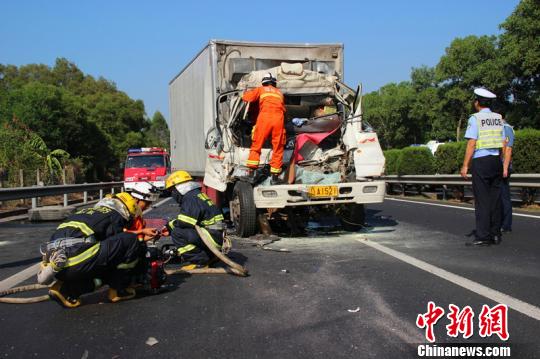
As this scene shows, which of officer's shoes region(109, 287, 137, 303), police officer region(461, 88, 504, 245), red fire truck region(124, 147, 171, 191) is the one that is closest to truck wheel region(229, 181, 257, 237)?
police officer region(461, 88, 504, 245)

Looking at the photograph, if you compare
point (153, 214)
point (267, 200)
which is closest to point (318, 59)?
point (267, 200)

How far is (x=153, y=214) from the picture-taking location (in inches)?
509

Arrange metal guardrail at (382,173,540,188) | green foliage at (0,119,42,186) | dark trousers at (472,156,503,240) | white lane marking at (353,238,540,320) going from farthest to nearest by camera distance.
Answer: green foliage at (0,119,42,186)
metal guardrail at (382,173,540,188)
dark trousers at (472,156,503,240)
white lane marking at (353,238,540,320)

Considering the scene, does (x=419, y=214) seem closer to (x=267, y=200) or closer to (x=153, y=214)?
(x=267, y=200)

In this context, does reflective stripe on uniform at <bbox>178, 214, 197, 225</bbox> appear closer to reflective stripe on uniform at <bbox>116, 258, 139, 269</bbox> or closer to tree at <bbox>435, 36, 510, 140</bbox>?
reflective stripe on uniform at <bbox>116, 258, 139, 269</bbox>

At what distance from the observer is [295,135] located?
8.92m

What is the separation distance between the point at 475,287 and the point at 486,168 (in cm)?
266

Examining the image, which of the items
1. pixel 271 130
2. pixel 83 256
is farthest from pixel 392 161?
pixel 83 256

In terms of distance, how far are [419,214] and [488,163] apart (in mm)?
4623

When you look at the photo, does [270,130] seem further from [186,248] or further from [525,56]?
[525,56]

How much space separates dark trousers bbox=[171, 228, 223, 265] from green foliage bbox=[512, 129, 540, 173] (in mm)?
11555

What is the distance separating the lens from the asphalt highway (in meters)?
3.47

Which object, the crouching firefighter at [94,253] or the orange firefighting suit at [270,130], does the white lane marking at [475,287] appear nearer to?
the orange firefighting suit at [270,130]

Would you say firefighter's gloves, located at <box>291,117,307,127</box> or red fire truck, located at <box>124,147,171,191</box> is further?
red fire truck, located at <box>124,147,171,191</box>
